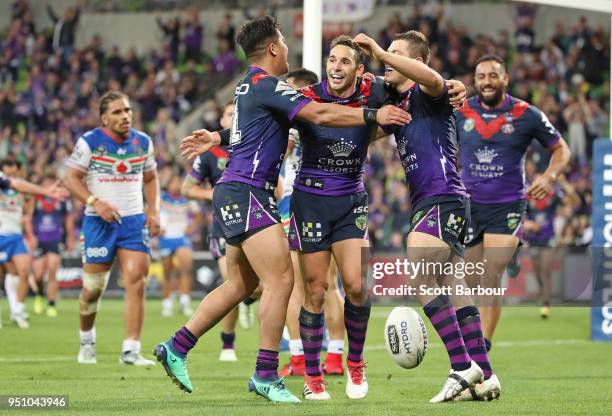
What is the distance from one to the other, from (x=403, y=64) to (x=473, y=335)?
201 cm

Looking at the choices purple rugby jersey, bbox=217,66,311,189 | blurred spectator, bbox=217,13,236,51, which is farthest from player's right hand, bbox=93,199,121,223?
blurred spectator, bbox=217,13,236,51

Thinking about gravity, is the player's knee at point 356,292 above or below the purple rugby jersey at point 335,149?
below

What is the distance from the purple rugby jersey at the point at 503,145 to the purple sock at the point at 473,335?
2.56 m

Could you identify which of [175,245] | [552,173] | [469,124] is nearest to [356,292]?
[552,173]

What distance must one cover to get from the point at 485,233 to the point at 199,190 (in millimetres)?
2860

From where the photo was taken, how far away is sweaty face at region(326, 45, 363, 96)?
23.8 feet

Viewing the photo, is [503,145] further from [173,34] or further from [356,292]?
[173,34]

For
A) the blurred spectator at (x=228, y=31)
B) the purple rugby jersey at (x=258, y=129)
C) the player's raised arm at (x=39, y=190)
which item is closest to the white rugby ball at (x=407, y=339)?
the purple rugby jersey at (x=258, y=129)

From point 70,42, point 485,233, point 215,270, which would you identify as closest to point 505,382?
point 485,233

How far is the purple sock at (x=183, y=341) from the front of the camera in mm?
7023

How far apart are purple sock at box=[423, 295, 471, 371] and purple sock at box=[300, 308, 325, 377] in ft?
2.99

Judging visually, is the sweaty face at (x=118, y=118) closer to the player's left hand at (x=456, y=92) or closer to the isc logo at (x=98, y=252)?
the isc logo at (x=98, y=252)

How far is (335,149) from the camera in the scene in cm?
737

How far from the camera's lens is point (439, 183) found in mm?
7176
